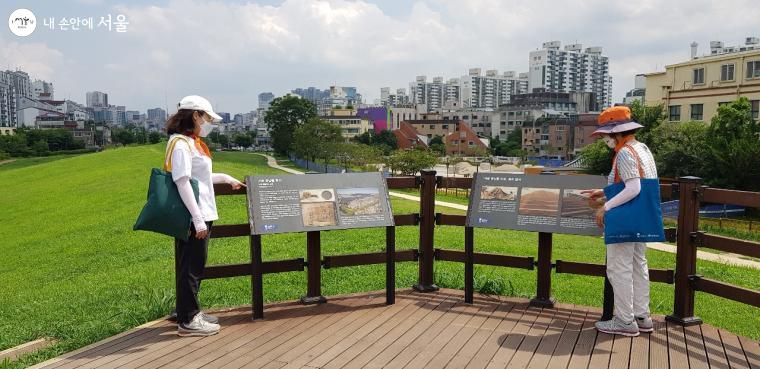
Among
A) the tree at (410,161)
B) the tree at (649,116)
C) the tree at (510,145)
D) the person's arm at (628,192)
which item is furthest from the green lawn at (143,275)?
the tree at (510,145)

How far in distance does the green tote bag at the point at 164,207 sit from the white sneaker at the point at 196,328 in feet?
2.63

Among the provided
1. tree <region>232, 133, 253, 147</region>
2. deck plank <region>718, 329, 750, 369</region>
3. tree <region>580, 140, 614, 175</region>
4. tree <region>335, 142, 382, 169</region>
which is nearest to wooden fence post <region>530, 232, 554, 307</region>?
deck plank <region>718, 329, 750, 369</region>

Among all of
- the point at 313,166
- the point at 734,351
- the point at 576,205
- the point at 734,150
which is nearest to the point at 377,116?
the point at 313,166

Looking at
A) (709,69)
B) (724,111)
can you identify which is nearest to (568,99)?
(709,69)

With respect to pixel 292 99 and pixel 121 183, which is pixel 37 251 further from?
pixel 292 99

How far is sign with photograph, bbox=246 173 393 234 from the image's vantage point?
527cm

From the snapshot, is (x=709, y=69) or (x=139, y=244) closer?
(x=139, y=244)

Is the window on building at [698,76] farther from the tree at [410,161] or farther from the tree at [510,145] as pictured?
the tree at [510,145]

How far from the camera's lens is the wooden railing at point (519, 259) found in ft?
16.2

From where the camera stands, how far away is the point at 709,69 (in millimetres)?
47812

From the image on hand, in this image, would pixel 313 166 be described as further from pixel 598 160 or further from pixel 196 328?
pixel 196 328

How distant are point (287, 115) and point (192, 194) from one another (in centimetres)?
7598

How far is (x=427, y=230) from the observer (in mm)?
6199

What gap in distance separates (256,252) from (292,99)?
7556cm
